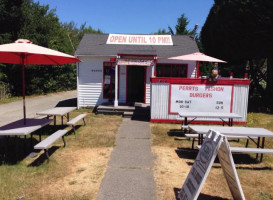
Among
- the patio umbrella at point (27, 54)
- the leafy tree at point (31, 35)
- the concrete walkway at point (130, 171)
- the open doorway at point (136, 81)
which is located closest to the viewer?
the concrete walkway at point (130, 171)

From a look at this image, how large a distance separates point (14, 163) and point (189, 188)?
164 inches

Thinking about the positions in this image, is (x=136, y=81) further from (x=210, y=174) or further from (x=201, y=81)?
(x=210, y=174)

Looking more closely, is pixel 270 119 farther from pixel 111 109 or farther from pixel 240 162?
pixel 111 109

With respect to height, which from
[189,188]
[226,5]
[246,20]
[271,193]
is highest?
[226,5]

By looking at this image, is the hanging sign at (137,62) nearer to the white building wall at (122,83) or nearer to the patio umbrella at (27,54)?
the white building wall at (122,83)

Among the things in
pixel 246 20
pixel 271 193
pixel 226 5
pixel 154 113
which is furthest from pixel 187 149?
pixel 226 5

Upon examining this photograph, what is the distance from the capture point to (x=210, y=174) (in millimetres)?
4910

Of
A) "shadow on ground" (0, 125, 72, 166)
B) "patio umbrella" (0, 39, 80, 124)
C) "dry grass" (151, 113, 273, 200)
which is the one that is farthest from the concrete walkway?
"patio umbrella" (0, 39, 80, 124)

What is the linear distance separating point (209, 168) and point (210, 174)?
1.79 metres

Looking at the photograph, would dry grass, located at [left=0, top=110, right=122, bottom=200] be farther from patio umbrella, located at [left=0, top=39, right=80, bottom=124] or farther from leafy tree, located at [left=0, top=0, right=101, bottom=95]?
leafy tree, located at [left=0, top=0, right=101, bottom=95]

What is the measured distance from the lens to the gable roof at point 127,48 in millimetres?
13227


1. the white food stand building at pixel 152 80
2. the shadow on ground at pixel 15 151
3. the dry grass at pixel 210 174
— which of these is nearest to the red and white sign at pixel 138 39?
the white food stand building at pixel 152 80

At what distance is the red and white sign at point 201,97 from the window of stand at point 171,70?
3.90 meters

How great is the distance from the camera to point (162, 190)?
4.19m
